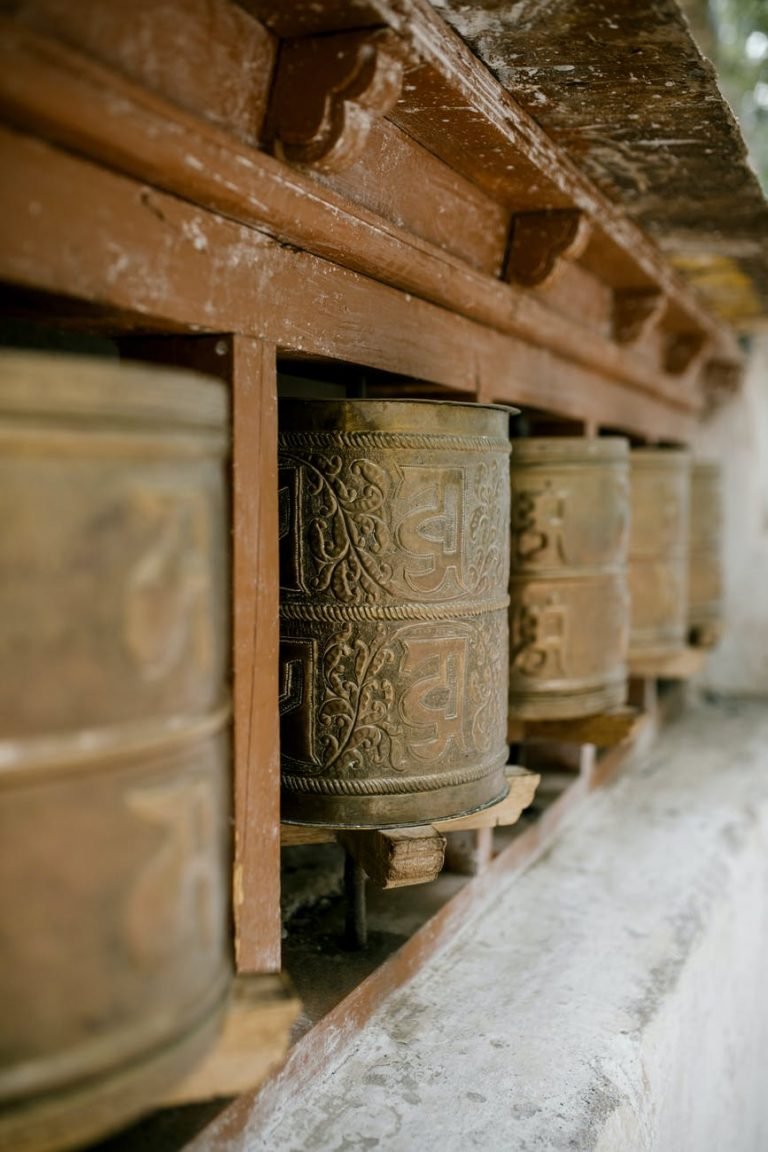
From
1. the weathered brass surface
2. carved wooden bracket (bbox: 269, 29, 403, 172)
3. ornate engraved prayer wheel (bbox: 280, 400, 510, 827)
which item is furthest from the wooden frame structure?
the weathered brass surface

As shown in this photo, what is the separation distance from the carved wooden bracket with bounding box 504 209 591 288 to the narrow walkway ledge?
1.90 meters

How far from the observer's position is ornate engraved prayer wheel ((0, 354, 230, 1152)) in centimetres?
117

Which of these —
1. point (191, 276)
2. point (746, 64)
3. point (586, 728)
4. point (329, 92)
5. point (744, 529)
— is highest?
point (746, 64)

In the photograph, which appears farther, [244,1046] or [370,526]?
[370,526]

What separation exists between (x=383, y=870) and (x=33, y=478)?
4.56ft

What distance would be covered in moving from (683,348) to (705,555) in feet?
3.56

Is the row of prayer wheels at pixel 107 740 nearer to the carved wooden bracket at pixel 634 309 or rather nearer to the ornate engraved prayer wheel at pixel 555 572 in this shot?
the ornate engraved prayer wheel at pixel 555 572

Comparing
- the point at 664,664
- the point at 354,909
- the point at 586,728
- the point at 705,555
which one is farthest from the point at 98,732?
the point at 705,555

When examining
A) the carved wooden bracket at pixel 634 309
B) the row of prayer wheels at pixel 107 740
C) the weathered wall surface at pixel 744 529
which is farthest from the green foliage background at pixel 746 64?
the row of prayer wheels at pixel 107 740

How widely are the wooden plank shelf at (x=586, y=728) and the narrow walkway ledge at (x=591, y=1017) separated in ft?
1.58

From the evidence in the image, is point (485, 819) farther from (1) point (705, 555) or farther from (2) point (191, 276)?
(1) point (705, 555)

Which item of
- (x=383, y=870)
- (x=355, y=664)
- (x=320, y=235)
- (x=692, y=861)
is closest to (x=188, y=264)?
(x=320, y=235)

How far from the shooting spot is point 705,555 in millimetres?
5750

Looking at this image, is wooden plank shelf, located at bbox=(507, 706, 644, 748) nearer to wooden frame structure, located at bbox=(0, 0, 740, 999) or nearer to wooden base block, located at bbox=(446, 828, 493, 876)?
wooden base block, located at bbox=(446, 828, 493, 876)
